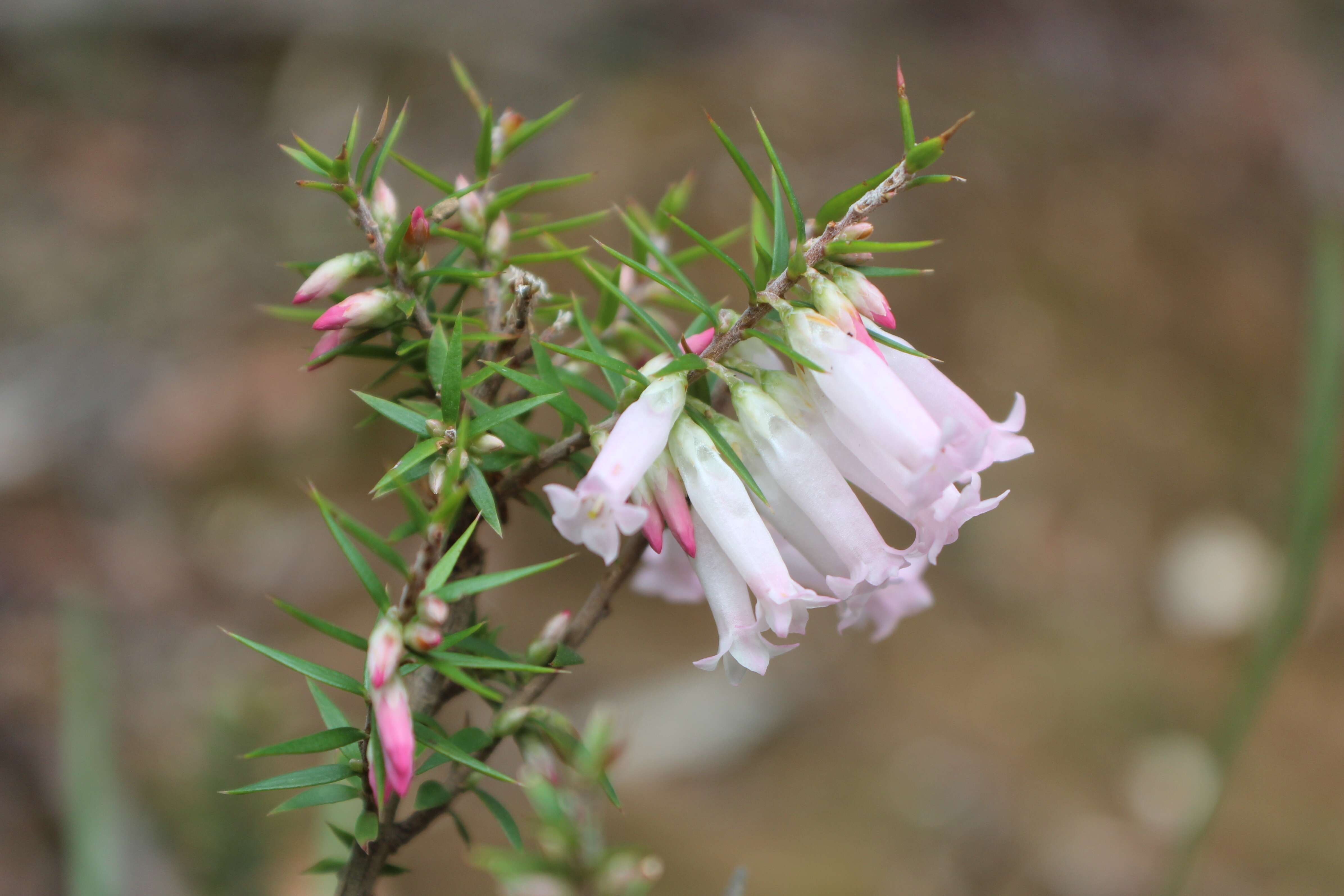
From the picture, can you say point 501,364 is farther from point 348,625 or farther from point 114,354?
point 114,354

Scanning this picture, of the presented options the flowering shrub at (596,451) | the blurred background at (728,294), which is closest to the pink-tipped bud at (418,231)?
the flowering shrub at (596,451)

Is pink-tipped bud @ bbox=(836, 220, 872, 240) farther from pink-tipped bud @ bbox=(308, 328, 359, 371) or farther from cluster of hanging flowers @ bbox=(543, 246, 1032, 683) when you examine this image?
pink-tipped bud @ bbox=(308, 328, 359, 371)

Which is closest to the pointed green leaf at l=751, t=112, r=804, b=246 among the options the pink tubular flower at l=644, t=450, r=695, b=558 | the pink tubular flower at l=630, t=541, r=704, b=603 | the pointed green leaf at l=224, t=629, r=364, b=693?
the pink tubular flower at l=644, t=450, r=695, b=558

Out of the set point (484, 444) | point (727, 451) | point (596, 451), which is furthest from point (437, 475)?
point (727, 451)

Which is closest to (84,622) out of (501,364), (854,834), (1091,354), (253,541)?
(501,364)

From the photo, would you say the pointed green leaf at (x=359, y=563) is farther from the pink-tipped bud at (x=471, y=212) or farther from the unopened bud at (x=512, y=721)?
the pink-tipped bud at (x=471, y=212)

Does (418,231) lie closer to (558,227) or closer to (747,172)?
(558,227)
